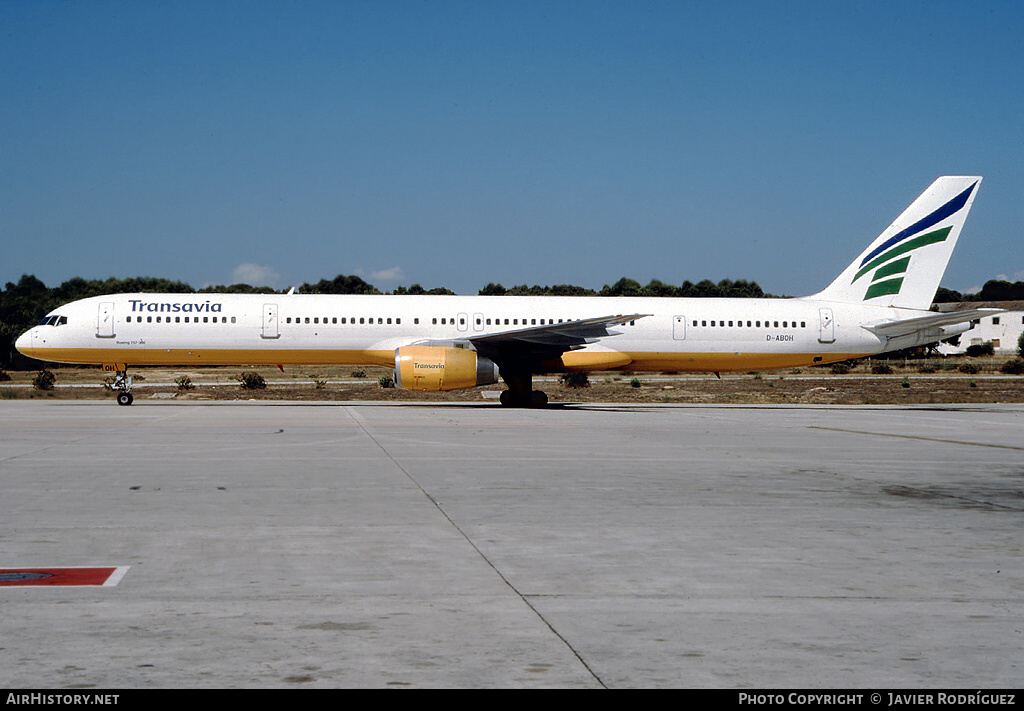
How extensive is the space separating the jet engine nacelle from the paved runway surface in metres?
11.7

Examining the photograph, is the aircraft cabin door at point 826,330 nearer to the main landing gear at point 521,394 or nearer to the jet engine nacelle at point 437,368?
the main landing gear at point 521,394

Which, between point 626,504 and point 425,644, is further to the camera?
point 626,504

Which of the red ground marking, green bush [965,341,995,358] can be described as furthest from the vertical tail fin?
green bush [965,341,995,358]

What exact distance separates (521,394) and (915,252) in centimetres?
1503

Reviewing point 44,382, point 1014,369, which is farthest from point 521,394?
point 1014,369

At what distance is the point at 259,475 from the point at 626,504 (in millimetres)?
5201

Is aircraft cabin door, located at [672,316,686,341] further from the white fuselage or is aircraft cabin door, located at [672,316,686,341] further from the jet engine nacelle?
the jet engine nacelle

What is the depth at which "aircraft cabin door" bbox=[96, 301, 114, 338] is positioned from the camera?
31.4 meters

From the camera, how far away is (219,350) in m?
31.7

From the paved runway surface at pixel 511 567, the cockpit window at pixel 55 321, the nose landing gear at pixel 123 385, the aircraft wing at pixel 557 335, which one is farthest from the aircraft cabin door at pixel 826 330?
the cockpit window at pixel 55 321

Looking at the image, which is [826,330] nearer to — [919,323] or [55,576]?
[919,323]

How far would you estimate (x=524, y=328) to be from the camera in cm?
3059

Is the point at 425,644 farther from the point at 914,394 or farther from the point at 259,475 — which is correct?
the point at 914,394

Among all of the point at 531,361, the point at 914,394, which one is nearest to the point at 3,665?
the point at 531,361
